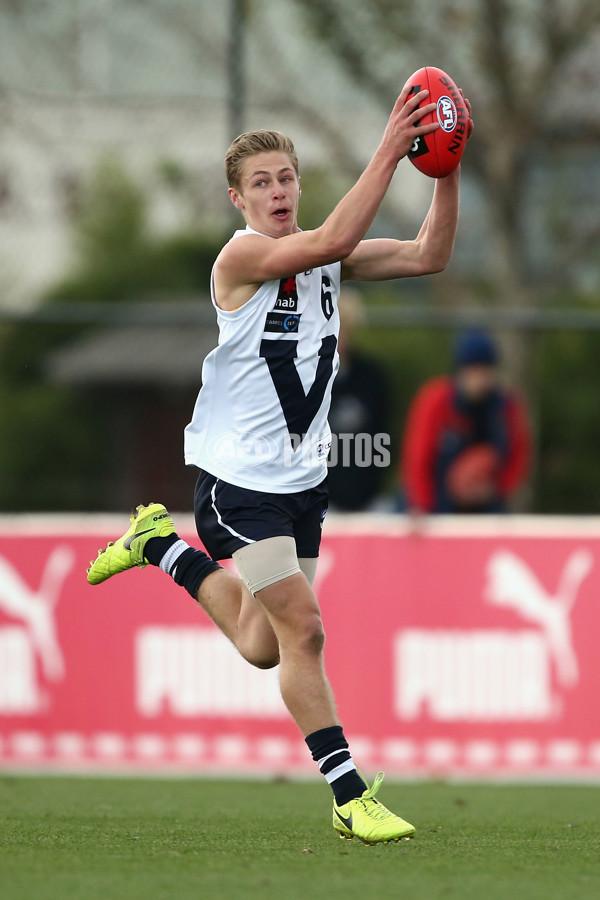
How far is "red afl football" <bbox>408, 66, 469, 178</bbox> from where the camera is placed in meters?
4.54

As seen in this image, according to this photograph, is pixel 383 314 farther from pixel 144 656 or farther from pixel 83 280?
pixel 144 656

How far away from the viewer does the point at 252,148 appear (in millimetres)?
4633

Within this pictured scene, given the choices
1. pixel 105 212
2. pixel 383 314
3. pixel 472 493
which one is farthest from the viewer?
pixel 105 212

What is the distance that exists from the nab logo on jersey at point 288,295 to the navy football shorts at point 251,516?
587 mm

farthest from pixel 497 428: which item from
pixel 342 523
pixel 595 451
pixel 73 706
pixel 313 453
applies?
pixel 313 453

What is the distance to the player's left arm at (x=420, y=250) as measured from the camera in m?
4.85

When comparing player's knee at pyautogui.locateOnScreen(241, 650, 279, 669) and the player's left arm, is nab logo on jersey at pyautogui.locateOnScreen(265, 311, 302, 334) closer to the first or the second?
the player's left arm

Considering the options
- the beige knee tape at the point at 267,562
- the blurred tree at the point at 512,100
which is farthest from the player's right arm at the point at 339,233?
the blurred tree at the point at 512,100

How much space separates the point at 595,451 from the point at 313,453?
19.2 feet

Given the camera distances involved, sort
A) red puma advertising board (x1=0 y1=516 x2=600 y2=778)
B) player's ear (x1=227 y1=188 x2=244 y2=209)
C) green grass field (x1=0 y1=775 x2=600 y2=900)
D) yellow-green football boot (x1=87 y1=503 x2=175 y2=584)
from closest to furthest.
A: green grass field (x1=0 y1=775 x2=600 y2=900)
player's ear (x1=227 y1=188 x2=244 y2=209)
yellow-green football boot (x1=87 y1=503 x2=175 y2=584)
red puma advertising board (x1=0 y1=516 x2=600 y2=778)

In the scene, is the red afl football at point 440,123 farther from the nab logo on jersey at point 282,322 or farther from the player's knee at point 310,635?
the player's knee at point 310,635

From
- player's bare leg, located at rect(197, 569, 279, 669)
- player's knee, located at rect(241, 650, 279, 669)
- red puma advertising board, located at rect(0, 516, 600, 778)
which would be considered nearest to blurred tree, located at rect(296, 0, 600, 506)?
red puma advertising board, located at rect(0, 516, 600, 778)

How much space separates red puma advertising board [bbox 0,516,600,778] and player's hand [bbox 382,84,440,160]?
10.4 feet

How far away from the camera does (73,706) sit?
725 cm
